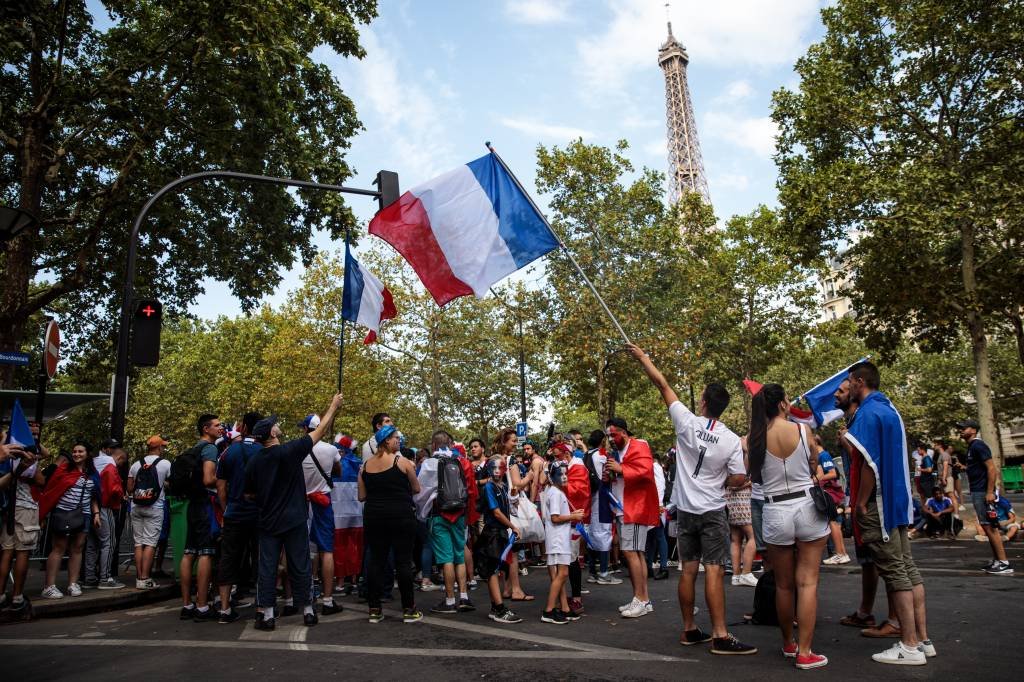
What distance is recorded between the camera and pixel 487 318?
36.0 metres

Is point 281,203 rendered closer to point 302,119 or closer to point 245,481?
point 302,119

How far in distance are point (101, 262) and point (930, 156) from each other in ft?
64.3

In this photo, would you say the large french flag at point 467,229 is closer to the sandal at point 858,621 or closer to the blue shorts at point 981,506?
the sandal at point 858,621

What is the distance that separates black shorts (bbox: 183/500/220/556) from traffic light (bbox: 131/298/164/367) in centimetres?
368

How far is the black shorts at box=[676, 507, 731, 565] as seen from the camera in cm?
546

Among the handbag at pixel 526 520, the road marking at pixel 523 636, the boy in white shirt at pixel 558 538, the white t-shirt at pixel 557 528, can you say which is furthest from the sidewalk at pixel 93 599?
the white t-shirt at pixel 557 528

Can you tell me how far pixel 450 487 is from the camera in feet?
24.8

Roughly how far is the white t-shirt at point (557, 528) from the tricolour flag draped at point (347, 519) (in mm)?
3103

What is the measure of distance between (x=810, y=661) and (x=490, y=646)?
95.1 inches

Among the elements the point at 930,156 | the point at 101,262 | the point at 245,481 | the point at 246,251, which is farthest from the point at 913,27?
the point at 101,262

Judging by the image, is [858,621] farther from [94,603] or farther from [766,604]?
[94,603]

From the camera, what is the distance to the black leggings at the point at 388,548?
6852 mm

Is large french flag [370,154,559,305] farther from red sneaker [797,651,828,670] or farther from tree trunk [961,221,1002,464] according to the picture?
tree trunk [961,221,1002,464]

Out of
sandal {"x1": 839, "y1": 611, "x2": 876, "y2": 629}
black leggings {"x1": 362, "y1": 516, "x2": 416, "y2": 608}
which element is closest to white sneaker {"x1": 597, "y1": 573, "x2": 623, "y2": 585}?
black leggings {"x1": 362, "y1": 516, "x2": 416, "y2": 608}
